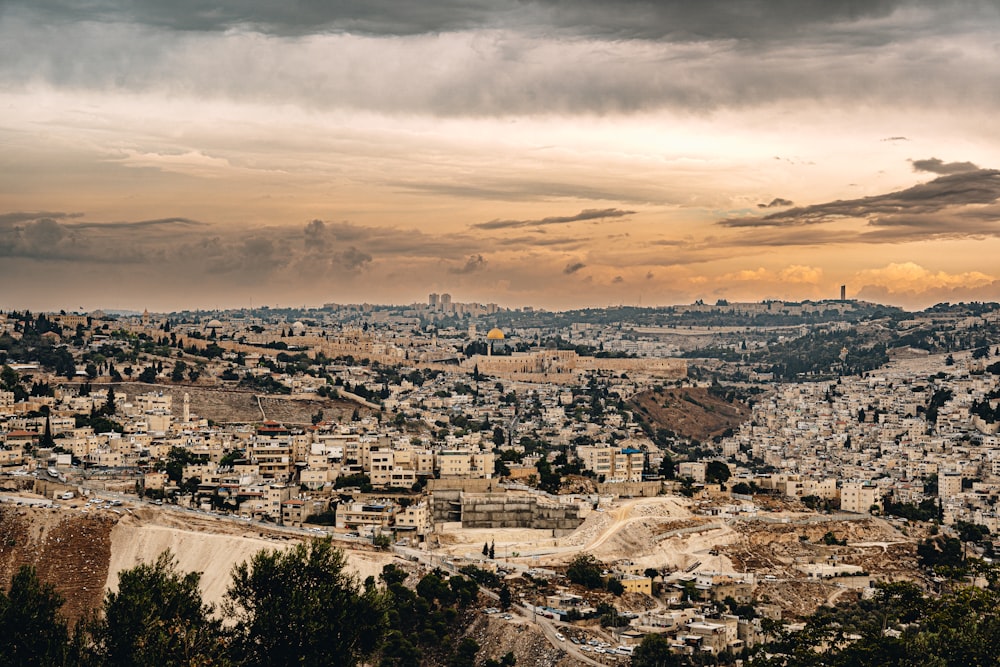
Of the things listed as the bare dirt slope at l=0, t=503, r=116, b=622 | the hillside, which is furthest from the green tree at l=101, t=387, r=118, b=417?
the hillside

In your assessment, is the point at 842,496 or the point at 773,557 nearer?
the point at 773,557

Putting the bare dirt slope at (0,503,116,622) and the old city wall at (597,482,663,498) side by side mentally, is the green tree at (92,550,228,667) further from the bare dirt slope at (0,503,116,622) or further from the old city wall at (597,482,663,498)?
the old city wall at (597,482,663,498)

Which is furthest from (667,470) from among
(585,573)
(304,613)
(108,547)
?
(304,613)

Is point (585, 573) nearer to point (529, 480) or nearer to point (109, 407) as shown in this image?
point (529, 480)

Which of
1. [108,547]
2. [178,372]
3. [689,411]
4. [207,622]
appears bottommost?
[689,411]

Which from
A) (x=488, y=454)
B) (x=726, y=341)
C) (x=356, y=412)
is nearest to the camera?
(x=488, y=454)

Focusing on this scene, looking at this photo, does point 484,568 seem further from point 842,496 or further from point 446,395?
point 446,395

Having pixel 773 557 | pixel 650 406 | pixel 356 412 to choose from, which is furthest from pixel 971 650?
pixel 650 406
